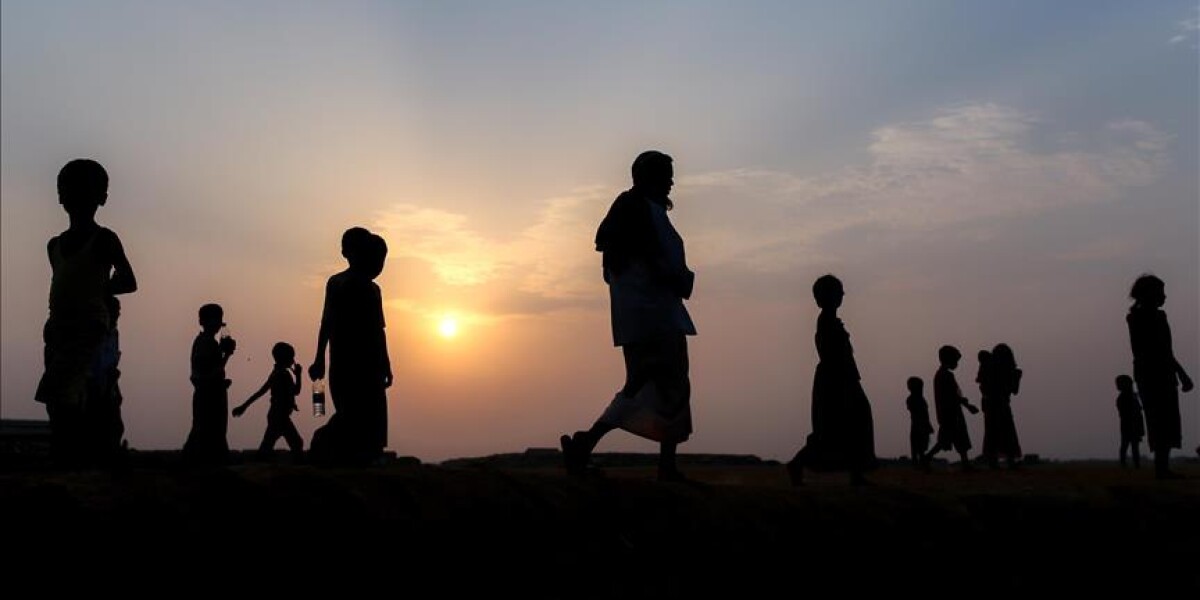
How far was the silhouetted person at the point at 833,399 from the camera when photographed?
868 cm

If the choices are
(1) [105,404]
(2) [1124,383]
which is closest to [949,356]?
(2) [1124,383]

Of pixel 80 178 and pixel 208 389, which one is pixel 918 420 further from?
pixel 80 178

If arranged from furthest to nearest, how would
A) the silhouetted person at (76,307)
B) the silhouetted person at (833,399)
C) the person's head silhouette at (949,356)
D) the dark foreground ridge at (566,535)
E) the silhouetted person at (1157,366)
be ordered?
the person's head silhouette at (949,356) < the silhouetted person at (1157,366) < the silhouetted person at (833,399) < the silhouetted person at (76,307) < the dark foreground ridge at (566,535)

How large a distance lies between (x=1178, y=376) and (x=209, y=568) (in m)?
9.14

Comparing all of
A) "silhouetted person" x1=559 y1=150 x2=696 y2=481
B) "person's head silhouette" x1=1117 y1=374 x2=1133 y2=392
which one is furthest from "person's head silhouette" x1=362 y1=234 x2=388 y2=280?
"person's head silhouette" x1=1117 y1=374 x2=1133 y2=392

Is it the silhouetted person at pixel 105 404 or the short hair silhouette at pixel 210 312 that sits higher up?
the short hair silhouette at pixel 210 312

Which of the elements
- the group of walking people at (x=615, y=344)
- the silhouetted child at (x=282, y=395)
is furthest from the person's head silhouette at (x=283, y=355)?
the group of walking people at (x=615, y=344)

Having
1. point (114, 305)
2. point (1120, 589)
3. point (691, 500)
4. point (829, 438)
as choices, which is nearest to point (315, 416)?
point (114, 305)

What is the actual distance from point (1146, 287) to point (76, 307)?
8.69 m

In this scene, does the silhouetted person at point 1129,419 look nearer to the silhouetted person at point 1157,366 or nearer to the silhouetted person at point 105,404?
the silhouetted person at point 1157,366

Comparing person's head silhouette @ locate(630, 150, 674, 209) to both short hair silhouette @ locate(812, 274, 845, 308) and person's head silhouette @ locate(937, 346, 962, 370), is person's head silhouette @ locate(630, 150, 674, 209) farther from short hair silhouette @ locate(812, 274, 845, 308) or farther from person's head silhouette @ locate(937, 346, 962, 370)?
person's head silhouette @ locate(937, 346, 962, 370)

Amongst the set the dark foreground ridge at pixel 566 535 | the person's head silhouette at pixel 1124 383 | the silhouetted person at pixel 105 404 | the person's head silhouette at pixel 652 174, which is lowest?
the dark foreground ridge at pixel 566 535

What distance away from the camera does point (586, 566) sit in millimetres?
5090

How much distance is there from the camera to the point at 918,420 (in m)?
18.5
